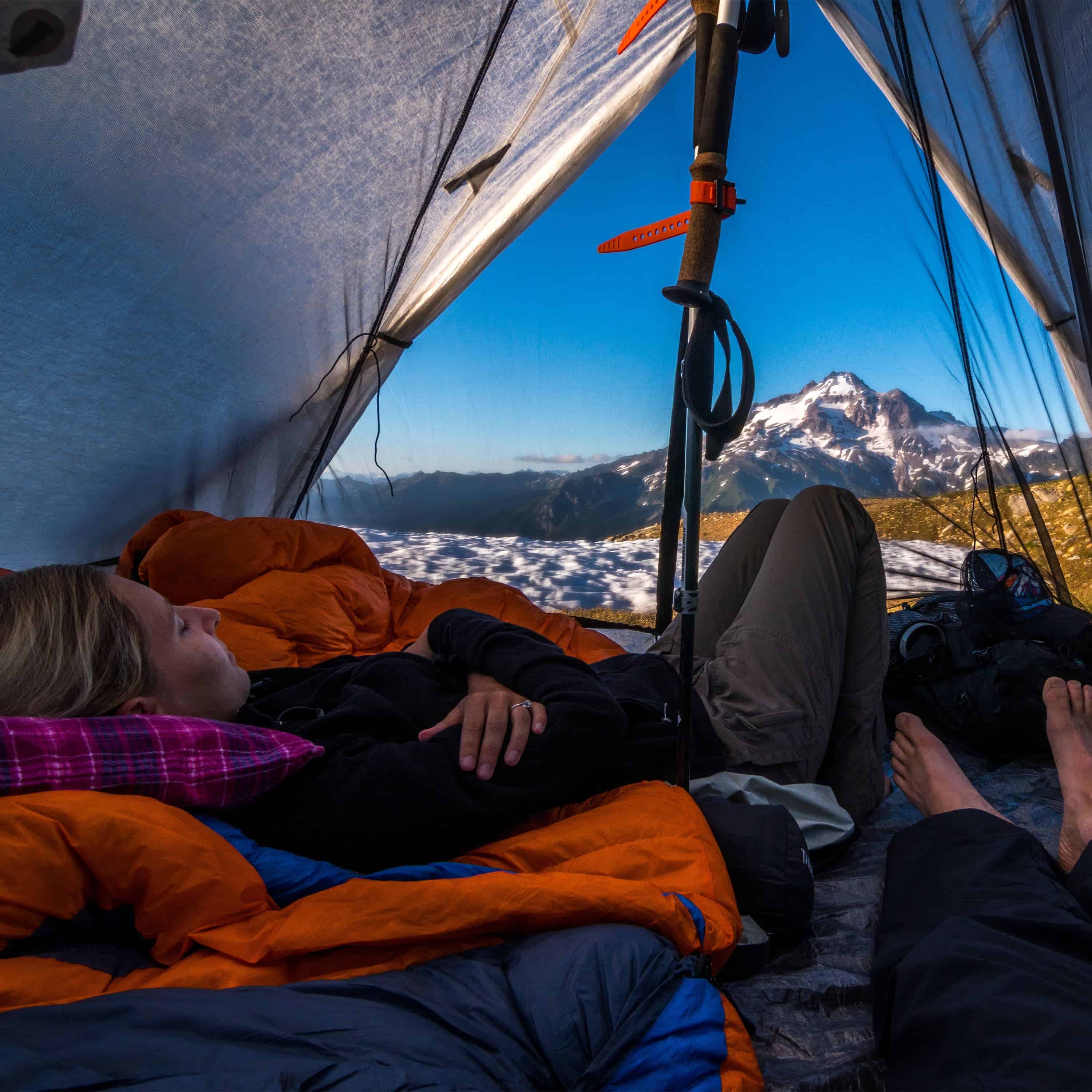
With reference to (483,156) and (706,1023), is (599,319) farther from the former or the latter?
(706,1023)

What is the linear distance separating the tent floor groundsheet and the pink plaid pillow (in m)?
0.50

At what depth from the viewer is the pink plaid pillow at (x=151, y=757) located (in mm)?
609

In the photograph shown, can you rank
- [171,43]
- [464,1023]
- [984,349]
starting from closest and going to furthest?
[464,1023]
[171,43]
[984,349]

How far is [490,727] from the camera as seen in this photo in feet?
2.49

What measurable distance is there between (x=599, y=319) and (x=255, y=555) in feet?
4.12

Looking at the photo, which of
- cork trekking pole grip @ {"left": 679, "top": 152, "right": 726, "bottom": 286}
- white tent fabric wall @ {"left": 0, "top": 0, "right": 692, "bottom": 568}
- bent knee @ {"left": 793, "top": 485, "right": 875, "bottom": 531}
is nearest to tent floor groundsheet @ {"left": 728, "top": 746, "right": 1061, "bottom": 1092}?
bent knee @ {"left": 793, "top": 485, "right": 875, "bottom": 531}

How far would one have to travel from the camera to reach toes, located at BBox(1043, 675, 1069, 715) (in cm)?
113

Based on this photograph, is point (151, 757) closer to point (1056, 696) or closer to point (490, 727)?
point (490, 727)

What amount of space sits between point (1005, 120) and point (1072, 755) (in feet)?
4.36

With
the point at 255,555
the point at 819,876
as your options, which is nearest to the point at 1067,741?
the point at 819,876

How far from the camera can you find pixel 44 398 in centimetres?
171

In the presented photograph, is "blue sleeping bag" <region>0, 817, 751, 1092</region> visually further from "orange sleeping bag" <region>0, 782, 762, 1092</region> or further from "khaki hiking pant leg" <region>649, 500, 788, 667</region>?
"khaki hiking pant leg" <region>649, 500, 788, 667</region>

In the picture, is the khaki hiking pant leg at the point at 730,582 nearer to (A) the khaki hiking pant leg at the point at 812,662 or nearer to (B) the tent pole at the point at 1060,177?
(A) the khaki hiking pant leg at the point at 812,662

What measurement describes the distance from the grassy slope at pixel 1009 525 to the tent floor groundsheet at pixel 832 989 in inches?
32.0
